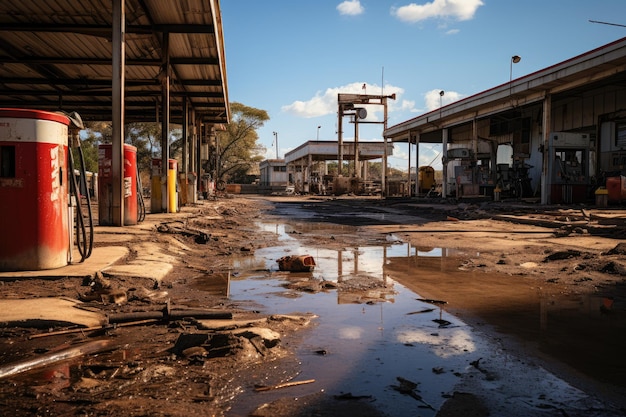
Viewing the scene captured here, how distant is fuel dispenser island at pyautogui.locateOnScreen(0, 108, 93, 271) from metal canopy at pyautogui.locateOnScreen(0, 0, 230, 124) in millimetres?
6550

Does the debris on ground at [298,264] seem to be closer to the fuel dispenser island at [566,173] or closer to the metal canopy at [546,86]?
the metal canopy at [546,86]

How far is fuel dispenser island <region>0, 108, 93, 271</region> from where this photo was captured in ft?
16.6

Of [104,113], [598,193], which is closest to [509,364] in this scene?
[598,193]

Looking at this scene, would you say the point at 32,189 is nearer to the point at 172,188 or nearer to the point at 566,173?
the point at 172,188

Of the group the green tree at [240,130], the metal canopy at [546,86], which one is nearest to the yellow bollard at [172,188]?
the metal canopy at [546,86]

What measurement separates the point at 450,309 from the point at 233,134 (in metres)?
56.4

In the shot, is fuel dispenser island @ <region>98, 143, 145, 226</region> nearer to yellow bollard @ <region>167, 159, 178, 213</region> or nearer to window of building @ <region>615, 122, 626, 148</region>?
yellow bollard @ <region>167, 159, 178, 213</region>

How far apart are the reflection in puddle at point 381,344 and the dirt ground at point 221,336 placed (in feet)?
0.43


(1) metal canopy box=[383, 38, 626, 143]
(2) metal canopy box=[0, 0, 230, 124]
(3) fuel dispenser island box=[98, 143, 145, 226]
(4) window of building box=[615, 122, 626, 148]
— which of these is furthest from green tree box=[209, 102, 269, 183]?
(3) fuel dispenser island box=[98, 143, 145, 226]

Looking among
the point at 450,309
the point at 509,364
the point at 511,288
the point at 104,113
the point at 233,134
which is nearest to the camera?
the point at 509,364

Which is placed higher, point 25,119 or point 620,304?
point 25,119

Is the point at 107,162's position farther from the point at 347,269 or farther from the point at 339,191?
the point at 339,191

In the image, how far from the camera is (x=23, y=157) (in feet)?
16.7

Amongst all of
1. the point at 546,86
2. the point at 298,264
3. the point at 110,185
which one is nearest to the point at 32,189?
the point at 298,264
